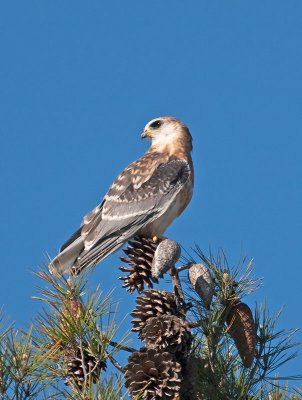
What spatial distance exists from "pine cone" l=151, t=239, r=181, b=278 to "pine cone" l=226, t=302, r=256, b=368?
45 cm

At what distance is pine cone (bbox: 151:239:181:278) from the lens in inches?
206

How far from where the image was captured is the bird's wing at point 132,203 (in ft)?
26.5

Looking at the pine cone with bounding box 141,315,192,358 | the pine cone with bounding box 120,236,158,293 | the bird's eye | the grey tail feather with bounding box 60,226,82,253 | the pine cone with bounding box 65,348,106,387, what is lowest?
the pine cone with bounding box 65,348,106,387

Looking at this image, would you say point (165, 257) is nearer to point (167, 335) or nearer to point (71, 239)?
point (167, 335)

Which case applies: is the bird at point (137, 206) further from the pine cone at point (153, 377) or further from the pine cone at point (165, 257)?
the pine cone at point (153, 377)

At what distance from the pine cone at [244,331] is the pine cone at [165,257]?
454 millimetres

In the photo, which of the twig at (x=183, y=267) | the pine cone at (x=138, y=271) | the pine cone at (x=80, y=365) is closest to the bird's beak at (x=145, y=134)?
the pine cone at (x=138, y=271)

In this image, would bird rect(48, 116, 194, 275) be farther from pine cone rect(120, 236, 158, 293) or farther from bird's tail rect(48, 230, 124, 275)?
pine cone rect(120, 236, 158, 293)

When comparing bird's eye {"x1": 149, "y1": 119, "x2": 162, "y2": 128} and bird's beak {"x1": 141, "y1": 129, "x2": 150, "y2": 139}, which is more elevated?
bird's eye {"x1": 149, "y1": 119, "x2": 162, "y2": 128}

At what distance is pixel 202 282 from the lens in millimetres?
5188

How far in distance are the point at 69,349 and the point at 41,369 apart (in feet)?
0.92

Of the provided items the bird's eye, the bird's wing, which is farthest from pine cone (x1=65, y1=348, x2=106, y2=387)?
the bird's eye

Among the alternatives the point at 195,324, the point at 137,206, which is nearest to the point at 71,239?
the point at 137,206

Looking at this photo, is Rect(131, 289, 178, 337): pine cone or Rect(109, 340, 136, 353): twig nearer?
Rect(109, 340, 136, 353): twig
